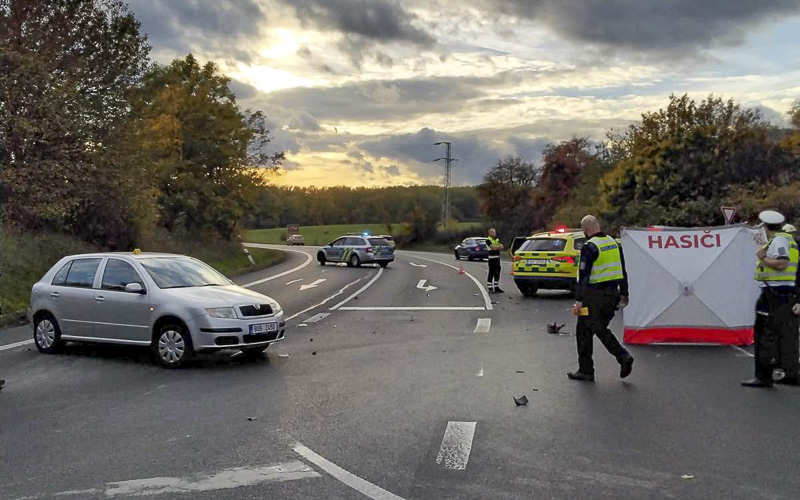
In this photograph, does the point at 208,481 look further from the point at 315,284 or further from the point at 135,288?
the point at 315,284

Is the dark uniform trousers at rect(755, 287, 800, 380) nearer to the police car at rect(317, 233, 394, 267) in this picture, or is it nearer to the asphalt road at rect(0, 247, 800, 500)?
the asphalt road at rect(0, 247, 800, 500)

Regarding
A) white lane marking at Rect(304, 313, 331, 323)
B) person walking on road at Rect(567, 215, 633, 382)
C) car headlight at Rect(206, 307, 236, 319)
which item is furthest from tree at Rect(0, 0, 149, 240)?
person walking on road at Rect(567, 215, 633, 382)

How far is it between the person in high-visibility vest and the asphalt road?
15.1 inches

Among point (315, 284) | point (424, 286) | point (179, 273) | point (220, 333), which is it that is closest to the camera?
point (220, 333)

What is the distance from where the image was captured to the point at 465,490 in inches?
199

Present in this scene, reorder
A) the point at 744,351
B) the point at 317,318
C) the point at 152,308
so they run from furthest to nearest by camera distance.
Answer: the point at 317,318, the point at 744,351, the point at 152,308

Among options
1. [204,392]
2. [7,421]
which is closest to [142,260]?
[204,392]

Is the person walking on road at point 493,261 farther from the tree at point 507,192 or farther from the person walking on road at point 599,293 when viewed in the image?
the tree at point 507,192

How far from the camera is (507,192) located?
7681 centimetres

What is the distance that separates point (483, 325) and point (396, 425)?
7853 millimetres

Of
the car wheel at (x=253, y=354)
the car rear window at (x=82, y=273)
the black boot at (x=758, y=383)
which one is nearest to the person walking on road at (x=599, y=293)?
the black boot at (x=758, y=383)

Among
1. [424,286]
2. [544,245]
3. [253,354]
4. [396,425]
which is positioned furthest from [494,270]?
[396,425]

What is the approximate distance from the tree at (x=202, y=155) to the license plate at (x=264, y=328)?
28.4m

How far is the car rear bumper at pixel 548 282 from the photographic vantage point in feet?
65.5
